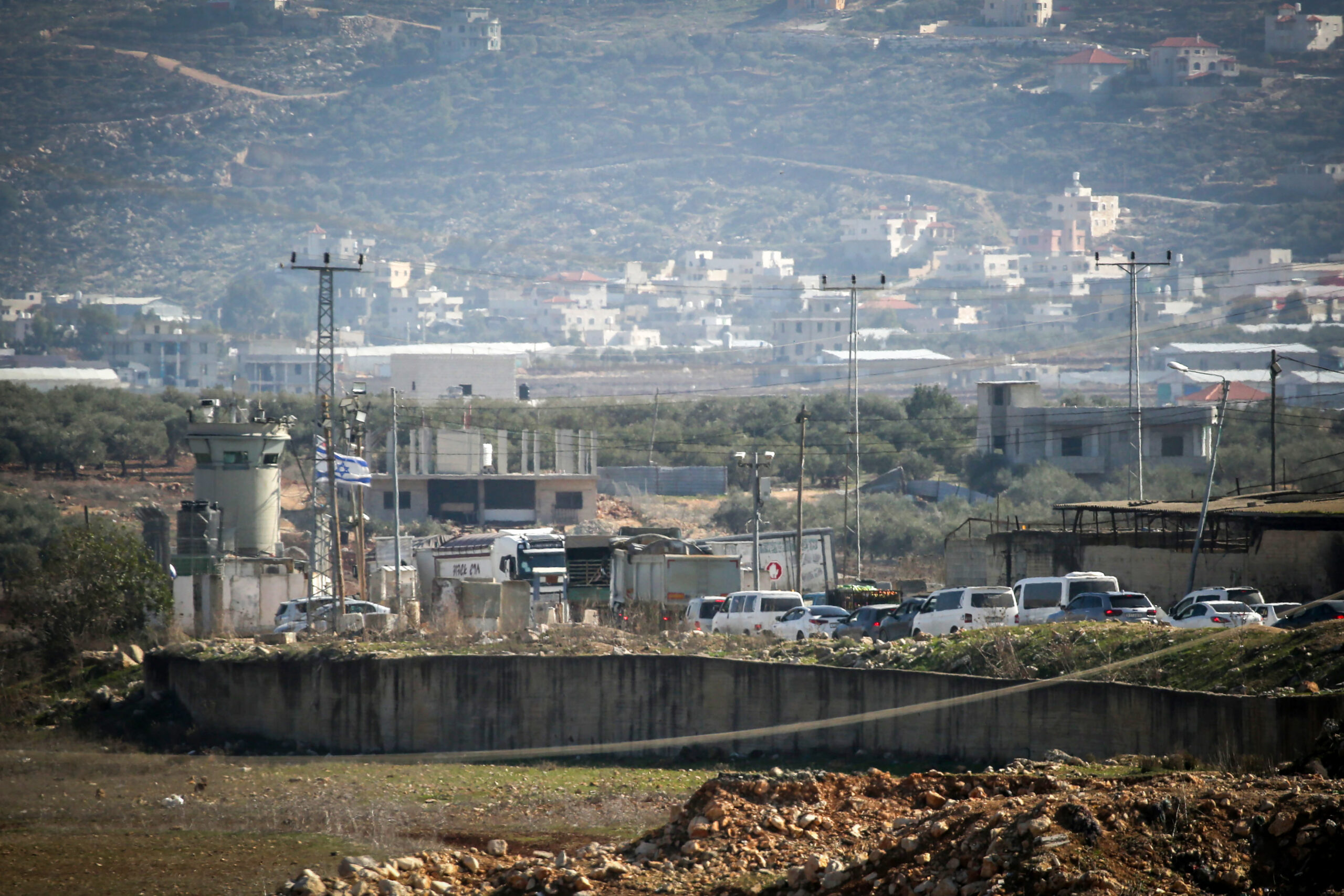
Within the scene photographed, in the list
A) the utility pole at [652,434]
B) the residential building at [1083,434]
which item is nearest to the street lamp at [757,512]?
the residential building at [1083,434]

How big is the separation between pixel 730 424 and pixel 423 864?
81.3 meters

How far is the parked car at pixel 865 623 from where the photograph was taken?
30094mm

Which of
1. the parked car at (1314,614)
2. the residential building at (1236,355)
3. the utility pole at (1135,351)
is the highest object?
the residential building at (1236,355)

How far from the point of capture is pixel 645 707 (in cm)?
2691

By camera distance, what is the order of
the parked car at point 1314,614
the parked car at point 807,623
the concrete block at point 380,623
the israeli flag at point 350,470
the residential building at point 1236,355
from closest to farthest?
the parked car at point 1314,614, the parked car at point 807,623, the concrete block at point 380,623, the israeli flag at point 350,470, the residential building at point 1236,355

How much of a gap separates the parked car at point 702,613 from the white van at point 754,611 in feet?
2.23

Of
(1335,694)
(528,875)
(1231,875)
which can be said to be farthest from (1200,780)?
(528,875)

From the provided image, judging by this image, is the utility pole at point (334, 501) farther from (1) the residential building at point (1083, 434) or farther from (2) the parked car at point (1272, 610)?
(1) the residential building at point (1083, 434)

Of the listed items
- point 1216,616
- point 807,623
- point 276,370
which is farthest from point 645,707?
point 276,370

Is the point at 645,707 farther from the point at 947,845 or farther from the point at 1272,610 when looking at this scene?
the point at 947,845

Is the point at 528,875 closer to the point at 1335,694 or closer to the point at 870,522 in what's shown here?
the point at 1335,694

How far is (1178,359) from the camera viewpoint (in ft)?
508

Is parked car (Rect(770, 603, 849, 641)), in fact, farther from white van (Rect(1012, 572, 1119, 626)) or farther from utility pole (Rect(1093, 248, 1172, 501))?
utility pole (Rect(1093, 248, 1172, 501))

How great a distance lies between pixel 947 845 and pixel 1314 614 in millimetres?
12810
